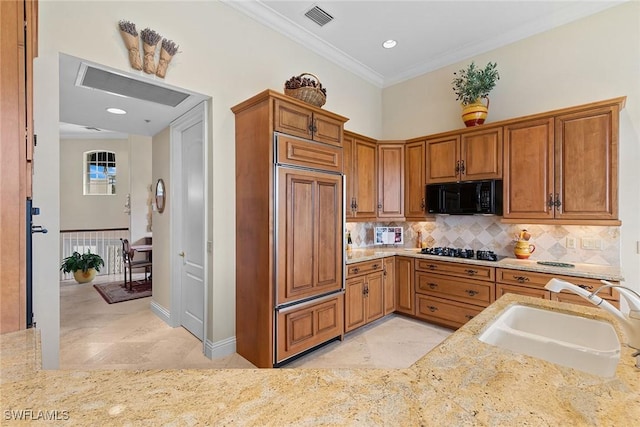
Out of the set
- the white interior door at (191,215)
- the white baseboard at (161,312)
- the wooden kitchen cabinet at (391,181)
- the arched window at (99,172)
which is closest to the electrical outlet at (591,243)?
the wooden kitchen cabinet at (391,181)

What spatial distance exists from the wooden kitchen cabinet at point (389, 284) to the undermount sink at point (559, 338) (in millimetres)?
2286

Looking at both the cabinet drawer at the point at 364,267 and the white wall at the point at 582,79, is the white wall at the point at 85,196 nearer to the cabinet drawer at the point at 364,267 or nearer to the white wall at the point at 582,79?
the cabinet drawer at the point at 364,267

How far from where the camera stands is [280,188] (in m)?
2.53

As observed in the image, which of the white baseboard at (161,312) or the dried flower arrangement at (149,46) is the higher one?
the dried flower arrangement at (149,46)

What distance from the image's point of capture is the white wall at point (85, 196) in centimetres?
815

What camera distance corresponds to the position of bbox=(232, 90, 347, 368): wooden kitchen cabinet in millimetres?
2506

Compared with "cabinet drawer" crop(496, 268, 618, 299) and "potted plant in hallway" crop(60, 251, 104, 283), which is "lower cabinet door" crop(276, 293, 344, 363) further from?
"potted plant in hallway" crop(60, 251, 104, 283)

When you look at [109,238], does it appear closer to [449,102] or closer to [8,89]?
[8,89]

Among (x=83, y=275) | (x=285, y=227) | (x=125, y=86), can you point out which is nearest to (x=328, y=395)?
(x=285, y=227)

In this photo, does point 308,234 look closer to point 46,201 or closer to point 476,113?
point 46,201

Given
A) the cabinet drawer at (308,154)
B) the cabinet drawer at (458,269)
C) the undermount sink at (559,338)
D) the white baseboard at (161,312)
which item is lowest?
the white baseboard at (161,312)

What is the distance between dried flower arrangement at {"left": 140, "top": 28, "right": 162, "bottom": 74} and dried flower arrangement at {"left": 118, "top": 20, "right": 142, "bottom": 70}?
47 mm

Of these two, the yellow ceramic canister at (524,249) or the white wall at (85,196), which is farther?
the white wall at (85,196)

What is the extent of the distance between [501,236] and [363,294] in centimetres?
186
